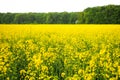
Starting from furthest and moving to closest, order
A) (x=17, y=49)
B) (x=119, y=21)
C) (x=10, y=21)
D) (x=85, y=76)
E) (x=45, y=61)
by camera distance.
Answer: (x=10, y=21)
(x=119, y=21)
(x=17, y=49)
(x=45, y=61)
(x=85, y=76)

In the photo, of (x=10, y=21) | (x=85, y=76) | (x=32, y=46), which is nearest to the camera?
(x=85, y=76)

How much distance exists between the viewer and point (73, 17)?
6494 centimetres

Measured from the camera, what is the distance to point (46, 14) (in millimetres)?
67938

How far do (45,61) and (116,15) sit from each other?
4243 cm

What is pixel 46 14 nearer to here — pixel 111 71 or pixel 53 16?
pixel 53 16

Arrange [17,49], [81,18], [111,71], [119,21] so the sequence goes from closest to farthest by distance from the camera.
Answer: [111,71] < [17,49] < [119,21] < [81,18]

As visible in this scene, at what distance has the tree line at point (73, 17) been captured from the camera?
48300mm

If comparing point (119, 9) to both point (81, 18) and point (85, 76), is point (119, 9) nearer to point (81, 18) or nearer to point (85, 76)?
point (81, 18)

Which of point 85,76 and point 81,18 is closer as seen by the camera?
point 85,76

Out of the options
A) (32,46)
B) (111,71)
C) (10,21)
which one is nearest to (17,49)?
(32,46)

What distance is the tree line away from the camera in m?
48.3

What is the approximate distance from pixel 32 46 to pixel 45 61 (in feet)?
5.53

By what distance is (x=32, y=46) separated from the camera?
26.9 ft

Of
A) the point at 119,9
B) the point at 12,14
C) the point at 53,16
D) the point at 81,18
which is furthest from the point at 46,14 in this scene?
the point at 119,9
